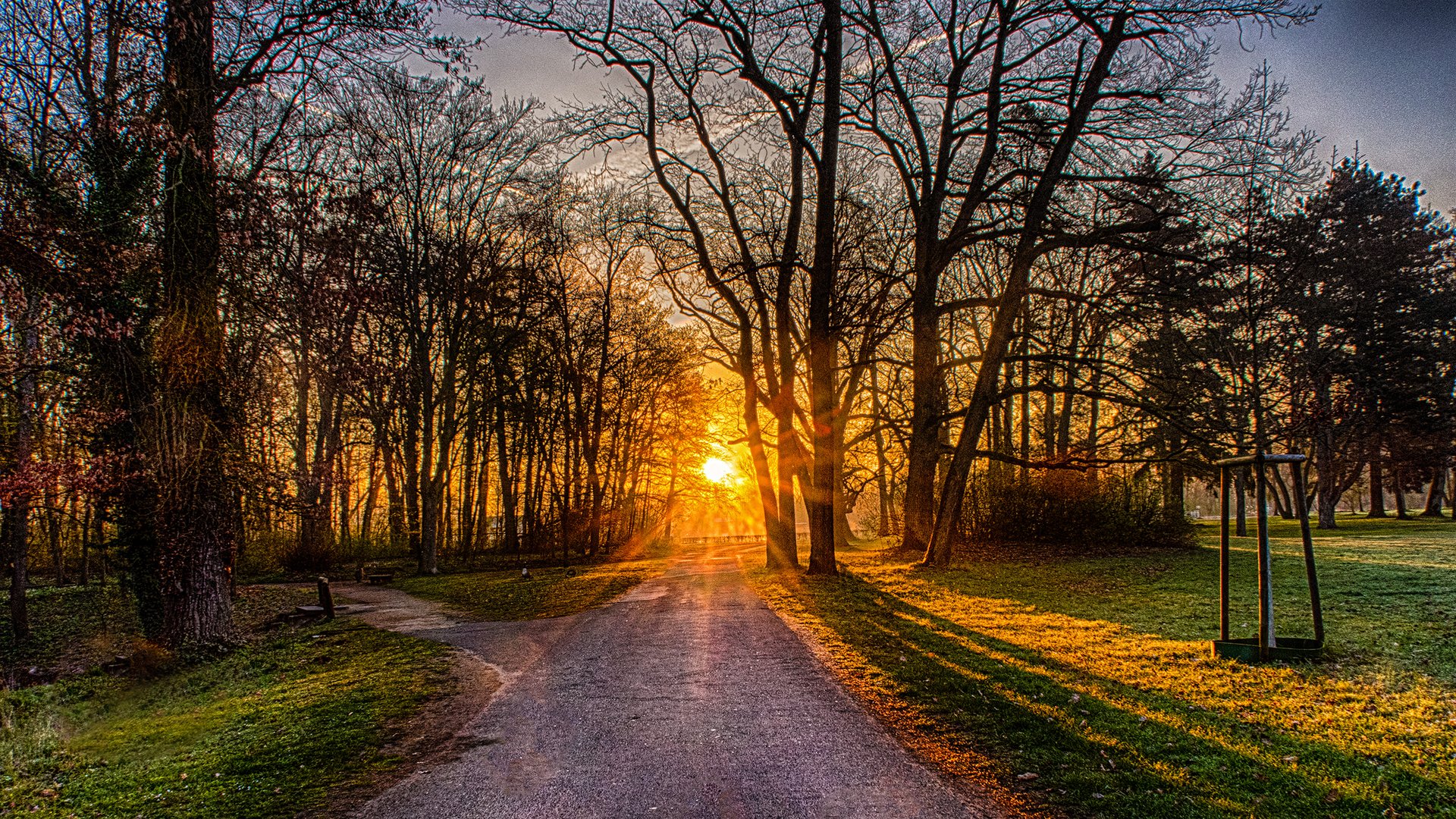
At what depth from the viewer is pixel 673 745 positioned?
4789 mm

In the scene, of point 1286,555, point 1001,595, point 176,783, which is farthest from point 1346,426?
point 176,783

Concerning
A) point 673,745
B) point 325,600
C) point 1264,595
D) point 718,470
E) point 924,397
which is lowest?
point 325,600

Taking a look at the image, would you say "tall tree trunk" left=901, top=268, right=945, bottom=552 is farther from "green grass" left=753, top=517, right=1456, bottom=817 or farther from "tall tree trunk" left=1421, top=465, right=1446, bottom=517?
"tall tree trunk" left=1421, top=465, right=1446, bottom=517

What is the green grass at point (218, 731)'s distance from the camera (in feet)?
14.1

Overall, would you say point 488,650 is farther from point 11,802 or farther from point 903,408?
point 903,408

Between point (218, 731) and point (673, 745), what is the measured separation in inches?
165

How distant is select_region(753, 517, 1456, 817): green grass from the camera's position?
3697mm

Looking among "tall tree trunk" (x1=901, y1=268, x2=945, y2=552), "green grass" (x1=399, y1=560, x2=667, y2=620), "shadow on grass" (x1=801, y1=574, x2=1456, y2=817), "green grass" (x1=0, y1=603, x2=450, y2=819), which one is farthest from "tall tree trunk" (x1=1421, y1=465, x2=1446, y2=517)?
"green grass" (x1=0, y1=603, x2=450, y2=819)

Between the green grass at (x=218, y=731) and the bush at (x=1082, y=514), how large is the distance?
619 inches

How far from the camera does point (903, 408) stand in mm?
17656

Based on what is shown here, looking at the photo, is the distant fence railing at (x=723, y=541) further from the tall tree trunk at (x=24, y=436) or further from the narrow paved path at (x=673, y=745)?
the narrow paved path at (x=673, y=745)

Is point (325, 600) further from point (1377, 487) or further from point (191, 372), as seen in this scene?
point (1377, 487)

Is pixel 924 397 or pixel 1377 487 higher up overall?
pixel 924 397

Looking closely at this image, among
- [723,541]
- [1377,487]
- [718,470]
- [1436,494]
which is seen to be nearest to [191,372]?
[718,470]
